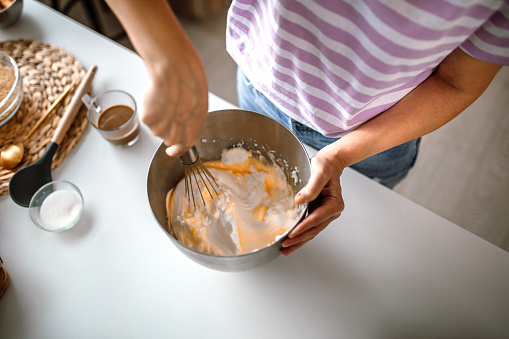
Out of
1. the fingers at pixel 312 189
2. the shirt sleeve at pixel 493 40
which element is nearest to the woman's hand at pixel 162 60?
the fingers at pixel 312 189

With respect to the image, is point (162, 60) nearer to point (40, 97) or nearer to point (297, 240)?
point (297, 240)

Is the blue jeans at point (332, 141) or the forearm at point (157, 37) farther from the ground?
the forearm at point (157, 37)

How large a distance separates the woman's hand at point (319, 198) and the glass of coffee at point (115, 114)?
38cm

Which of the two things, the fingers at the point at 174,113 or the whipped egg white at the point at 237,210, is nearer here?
the fingers at the point at 174,113

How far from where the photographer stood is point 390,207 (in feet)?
2.28

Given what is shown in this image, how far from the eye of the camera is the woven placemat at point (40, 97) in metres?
0.75

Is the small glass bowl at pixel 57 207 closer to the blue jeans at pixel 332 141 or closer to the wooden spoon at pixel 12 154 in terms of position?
the wooden spoon at pixel 12 154

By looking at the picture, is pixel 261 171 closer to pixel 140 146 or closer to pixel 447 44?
pixel 140 146

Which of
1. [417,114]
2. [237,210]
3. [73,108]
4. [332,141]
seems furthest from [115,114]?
[417,114]

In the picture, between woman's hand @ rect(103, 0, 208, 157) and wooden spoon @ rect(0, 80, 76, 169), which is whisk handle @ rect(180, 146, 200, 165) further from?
wooden spoon @ rect(0, 80, 76, 169)

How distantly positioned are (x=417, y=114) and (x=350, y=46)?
0.18m

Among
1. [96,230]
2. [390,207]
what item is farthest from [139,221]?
[390,207]

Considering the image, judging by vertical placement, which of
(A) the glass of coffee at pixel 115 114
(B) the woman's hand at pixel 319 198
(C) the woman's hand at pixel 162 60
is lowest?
(A) the glass of coffee at pixel 115 114

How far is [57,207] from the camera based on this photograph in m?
0.69
